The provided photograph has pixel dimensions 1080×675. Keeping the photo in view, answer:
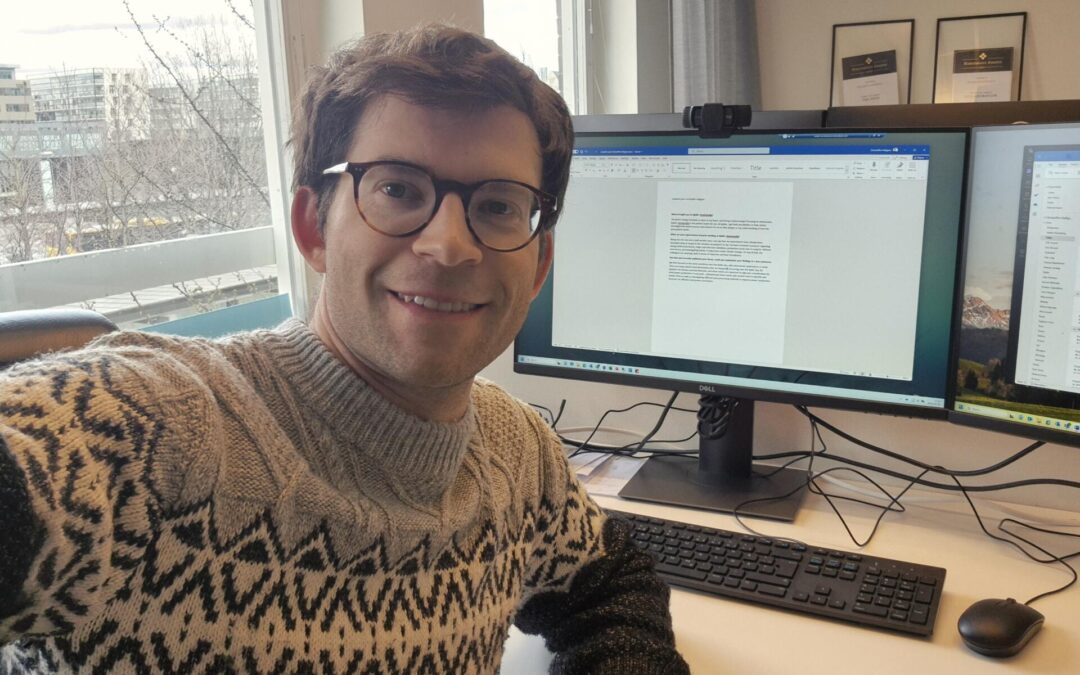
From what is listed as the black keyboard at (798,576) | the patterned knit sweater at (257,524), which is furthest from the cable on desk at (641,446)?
the patterned knit sweater at (257,524)

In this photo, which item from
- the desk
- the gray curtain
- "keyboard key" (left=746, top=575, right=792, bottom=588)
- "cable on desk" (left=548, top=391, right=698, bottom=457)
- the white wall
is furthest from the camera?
the white wall

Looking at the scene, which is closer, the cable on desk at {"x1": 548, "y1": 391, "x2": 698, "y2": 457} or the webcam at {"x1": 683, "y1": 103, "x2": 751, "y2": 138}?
the webcam at {"x1": 683, "y1": 103, "x2": 751, "y2": 138}

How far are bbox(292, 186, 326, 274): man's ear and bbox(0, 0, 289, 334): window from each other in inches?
20.8

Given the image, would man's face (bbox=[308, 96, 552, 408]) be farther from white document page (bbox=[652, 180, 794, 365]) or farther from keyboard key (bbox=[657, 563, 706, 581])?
white document page (bbox=[652, 180, 794, 365])

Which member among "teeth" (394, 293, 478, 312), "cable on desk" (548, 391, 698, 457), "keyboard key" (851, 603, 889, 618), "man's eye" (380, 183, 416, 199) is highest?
"man's eye" (380, 183, 416, 199)

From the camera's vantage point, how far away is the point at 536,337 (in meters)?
1.47

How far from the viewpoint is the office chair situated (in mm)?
845

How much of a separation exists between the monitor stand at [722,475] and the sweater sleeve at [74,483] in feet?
2.81

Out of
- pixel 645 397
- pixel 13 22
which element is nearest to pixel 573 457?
pixel 645 397

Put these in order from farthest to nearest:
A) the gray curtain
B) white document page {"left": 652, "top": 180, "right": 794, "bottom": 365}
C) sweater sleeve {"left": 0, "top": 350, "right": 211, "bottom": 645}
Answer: the gray curtain → white document page {"left": 652, "top": 180, "right": 794, "bottom": 365} → sweater sleeve {"left": 0, "top": 350, "right": 211, "bottom": 645}

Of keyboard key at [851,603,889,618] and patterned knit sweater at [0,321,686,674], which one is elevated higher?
patterned knit sweater at [0,321,686,674]

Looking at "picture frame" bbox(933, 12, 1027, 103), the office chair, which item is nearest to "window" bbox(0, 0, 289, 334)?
the office chair

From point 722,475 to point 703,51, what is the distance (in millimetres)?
1973

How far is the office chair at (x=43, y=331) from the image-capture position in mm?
845
